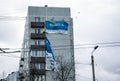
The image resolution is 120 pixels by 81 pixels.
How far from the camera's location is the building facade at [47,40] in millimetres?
89438

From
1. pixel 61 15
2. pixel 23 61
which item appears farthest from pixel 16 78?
pixel 61 15

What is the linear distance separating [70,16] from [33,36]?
1180 cm

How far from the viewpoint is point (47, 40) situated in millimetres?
92375

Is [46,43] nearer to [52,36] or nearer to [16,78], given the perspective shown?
[52,36]

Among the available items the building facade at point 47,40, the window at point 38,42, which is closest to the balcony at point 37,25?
the building facade at point 47,40

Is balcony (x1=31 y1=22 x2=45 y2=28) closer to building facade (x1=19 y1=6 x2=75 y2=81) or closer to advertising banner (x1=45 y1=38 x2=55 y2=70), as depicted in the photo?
building facade (x1=19 y1=6 x2=75 y2=81)

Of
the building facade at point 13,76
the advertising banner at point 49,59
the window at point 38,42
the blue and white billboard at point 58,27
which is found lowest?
the building facade at point 13,76

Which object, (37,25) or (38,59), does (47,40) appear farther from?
(38,59)

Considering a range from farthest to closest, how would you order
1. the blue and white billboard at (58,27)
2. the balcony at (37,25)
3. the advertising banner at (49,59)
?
the blue and white billboard at (58,27)
the balcony at (37,25)
the advertising banner at (49,59)

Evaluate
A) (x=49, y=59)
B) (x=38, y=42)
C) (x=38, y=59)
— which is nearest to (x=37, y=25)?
(x=38, y=42)

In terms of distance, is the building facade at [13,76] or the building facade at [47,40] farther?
the building facade at [13,76]

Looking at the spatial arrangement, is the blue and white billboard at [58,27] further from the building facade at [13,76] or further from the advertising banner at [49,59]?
the building facade at [13,76]

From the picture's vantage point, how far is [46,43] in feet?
300

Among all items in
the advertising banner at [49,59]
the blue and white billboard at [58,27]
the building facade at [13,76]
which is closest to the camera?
the advertising banner at [49,59]
